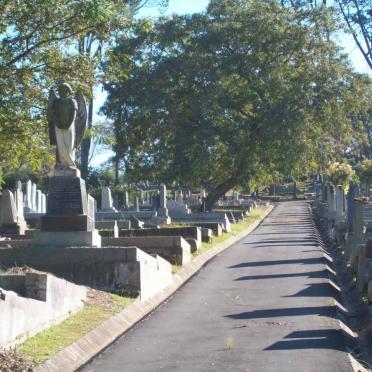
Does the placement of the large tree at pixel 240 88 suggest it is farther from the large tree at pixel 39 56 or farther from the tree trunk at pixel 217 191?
the large tree at pixel 39 56

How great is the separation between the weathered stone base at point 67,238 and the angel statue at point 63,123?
1427 mm

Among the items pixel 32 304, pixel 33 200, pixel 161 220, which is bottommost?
pixel 32 304

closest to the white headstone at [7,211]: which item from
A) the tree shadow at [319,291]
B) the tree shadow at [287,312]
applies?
the tree shadow at [319,291]

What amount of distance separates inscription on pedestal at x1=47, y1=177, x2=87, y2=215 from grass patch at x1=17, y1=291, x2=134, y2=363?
254 cm

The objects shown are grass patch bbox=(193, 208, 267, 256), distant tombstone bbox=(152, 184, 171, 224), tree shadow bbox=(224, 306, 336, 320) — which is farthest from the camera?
distant tombstone bbox=(152, 184, 171, 224)

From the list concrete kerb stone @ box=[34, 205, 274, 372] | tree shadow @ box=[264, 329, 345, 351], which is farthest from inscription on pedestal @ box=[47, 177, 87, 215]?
tree shadow @ box=[264, 329, 345, 351]

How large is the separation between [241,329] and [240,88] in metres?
30.7

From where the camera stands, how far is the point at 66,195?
1573 centimetres

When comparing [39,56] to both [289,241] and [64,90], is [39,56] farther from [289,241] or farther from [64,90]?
[289,241]

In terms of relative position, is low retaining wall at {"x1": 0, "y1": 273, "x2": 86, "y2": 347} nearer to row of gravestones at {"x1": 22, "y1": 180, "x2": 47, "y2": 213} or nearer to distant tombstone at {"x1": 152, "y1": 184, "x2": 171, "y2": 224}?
distant tombstone at {"x1": 152, "y1": 184, "x2": 171, "y2": 224}

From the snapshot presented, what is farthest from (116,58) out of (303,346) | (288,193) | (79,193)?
(288,193)

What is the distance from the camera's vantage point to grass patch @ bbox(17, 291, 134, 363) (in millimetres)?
8938

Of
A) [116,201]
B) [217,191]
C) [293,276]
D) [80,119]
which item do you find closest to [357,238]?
[293,276]

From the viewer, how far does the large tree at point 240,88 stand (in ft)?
128
